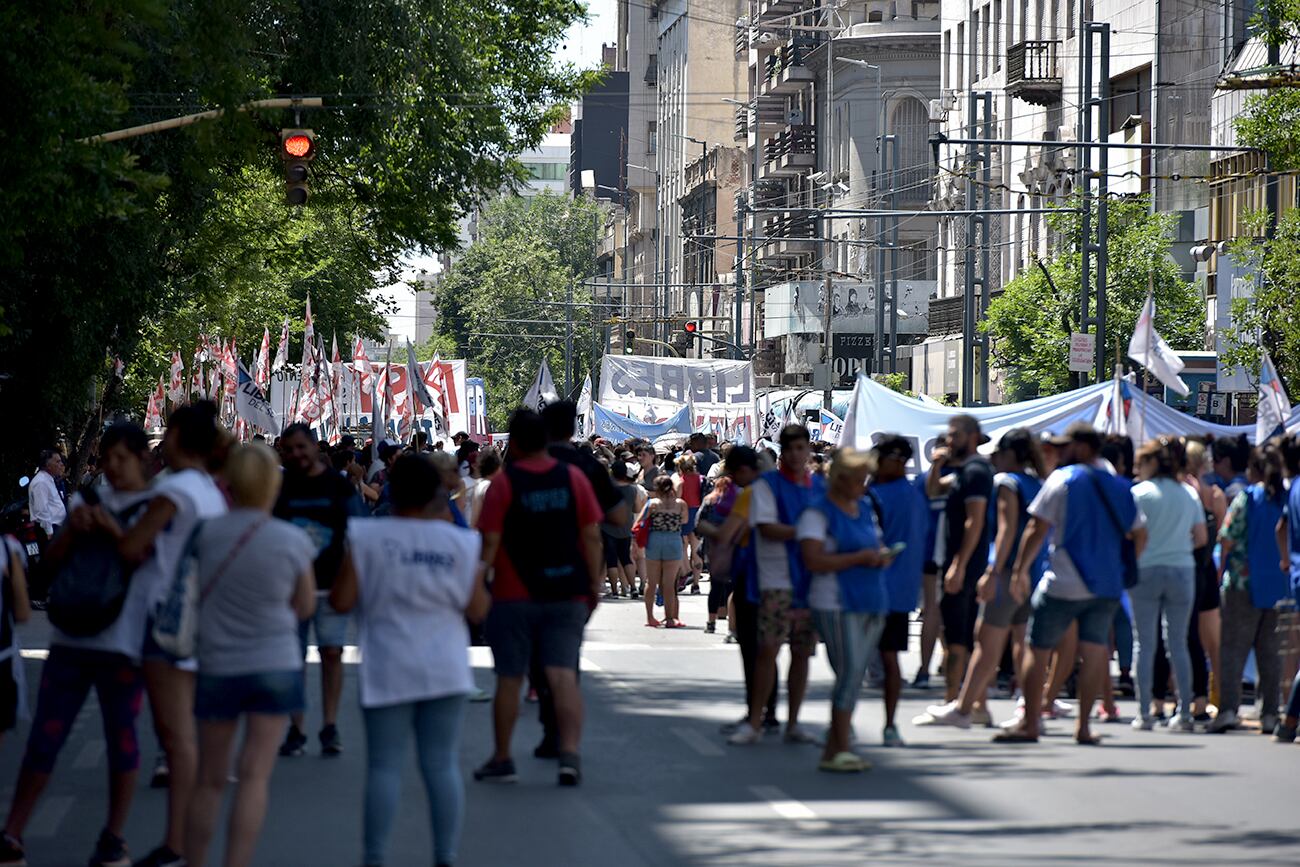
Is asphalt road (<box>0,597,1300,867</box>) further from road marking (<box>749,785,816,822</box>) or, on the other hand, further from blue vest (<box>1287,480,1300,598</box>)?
blue vest (<box>1287,480,1300,598</box>)

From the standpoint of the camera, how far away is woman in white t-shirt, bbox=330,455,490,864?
7.55 m

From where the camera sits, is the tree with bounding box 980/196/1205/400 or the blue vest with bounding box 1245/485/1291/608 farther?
the tree with bounding box 980/196/1205/400

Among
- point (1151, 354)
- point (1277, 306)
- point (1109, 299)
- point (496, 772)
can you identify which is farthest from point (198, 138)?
point (1109, 299)

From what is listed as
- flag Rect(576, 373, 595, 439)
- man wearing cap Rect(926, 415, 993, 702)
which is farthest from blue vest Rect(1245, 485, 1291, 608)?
flag Rect(576, 373, 595, 439)

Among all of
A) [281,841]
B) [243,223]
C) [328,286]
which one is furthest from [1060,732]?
[328,286]

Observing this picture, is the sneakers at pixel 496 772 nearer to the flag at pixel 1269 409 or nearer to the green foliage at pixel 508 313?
the flag at pixel 1269 409

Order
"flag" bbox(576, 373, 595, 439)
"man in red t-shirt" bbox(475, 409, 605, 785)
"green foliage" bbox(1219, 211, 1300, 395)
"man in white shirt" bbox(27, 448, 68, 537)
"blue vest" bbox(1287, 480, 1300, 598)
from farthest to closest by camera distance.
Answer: "flag" bbox(576, 373, 595, 439)
"green foliage" bbox(1219, 211, 1300, 395)
"man in white shirt" bbox(27, 448, 68, 537)
"blue vest" bbox(1287, 480, 1300, 598)
"man in red t-shirt" bbox(475, 409, 605, 785)

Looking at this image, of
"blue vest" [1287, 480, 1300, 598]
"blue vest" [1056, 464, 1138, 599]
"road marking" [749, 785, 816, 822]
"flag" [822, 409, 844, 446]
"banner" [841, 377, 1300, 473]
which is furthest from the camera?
"flag" [822, 409, 844, 446]

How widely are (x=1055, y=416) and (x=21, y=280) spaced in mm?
12502

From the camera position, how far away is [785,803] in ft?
33.1

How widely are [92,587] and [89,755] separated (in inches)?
157

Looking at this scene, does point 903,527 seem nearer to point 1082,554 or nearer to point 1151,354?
point 1082,554

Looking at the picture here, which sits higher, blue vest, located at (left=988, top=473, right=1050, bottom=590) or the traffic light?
the traffic light

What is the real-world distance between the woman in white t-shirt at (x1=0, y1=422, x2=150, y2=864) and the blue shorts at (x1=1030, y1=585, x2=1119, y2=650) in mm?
5369
